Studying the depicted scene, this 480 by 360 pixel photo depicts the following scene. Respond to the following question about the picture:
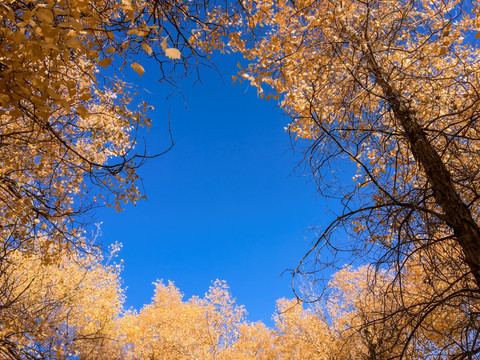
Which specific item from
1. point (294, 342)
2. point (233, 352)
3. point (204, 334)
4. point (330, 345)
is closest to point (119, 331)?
point (204, 334)

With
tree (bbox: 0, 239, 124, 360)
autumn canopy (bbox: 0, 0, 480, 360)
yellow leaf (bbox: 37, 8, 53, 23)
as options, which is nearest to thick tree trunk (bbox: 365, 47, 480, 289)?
autumn canopy (bbox: 0, 0, 480, 360)

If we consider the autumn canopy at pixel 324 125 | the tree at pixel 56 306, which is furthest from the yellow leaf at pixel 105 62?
the tree at pixel 56 306

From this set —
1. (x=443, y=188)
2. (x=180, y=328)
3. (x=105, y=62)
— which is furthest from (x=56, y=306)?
(x=180, y=328)

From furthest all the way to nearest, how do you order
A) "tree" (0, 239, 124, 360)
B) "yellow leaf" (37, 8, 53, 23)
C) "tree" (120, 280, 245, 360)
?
"tree" (120, 280, 245, 360)
"tree" (0, 239, 124, 360)
"yellow leaf" (37, 8, 53, 23)

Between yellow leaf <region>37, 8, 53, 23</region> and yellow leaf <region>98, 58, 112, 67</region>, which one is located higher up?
yellow leaf <region>98, 58, 112, 67</region>

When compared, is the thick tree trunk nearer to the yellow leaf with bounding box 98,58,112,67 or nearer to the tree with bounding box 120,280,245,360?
the yellow leaf with bounding box 98,58,112,67

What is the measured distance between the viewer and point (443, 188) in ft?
7.74

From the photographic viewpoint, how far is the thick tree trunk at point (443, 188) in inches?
85.7

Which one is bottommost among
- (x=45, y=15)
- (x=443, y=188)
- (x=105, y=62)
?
(x=443, y=188)

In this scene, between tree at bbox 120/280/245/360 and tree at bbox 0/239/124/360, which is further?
tree at bbox 120/280/245/360

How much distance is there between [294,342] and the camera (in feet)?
53.9

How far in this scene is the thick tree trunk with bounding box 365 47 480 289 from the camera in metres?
2.18

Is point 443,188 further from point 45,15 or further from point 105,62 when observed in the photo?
point 45,15

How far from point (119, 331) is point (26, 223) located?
625 inches
